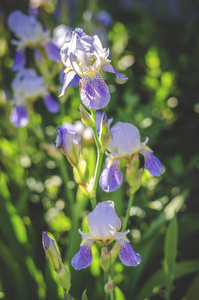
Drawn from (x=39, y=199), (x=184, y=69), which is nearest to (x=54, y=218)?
(x=39, y=199)

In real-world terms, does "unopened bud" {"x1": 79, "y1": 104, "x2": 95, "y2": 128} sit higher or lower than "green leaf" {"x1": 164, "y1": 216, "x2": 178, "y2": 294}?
higher

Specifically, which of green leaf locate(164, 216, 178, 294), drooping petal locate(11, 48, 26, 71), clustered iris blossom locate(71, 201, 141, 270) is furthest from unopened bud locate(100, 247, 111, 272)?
drooping petal locate(11, 48, 26, 71)

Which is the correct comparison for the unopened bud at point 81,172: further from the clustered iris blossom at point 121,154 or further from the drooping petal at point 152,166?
the drooping petal at point 152,166

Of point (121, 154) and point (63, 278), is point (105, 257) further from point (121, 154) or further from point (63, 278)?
point (121, 154)

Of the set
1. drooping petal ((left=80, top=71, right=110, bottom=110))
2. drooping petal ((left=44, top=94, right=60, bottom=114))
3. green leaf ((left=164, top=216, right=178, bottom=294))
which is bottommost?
green leaf ((left=164, top=216, right=178, bottom=294))

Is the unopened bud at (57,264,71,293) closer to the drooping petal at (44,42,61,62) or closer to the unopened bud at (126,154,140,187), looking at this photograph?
the unopened bud at (126,154,140,187)

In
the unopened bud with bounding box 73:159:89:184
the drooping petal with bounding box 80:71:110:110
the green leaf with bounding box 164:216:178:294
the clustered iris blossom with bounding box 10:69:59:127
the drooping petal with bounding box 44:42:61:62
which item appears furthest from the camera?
the clustered iris blossom with bounding box 10:69:59:127

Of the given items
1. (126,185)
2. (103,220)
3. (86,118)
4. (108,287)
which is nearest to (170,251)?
(108,287)

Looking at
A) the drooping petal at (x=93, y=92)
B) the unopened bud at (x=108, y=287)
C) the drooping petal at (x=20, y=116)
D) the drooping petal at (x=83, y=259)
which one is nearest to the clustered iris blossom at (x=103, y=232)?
the drooping petal at (x=83, y=259)
